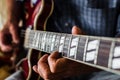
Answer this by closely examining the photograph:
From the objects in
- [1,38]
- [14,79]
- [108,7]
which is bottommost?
[14,79]

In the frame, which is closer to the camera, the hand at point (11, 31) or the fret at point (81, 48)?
the fret at point (81, 48)

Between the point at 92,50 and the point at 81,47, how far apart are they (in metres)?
0.04

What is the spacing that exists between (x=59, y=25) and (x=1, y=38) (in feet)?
0.96

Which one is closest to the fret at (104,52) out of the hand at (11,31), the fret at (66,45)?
the fret at (66,45)

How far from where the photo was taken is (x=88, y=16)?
2.83 feet

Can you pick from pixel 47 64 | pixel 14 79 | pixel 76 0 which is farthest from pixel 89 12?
pixel 14 79

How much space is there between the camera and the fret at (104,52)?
19.3 inches

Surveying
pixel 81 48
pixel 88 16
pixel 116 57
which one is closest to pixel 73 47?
pixel 81 48

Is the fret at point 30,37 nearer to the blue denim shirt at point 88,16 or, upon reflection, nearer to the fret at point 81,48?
the blue denim shirt at point 88,16

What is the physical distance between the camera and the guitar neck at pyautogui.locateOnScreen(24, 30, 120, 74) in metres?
0.48

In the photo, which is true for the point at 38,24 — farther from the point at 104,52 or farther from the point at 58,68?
the point at 104,52

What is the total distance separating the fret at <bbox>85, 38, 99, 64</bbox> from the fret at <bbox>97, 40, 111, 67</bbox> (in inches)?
0.4

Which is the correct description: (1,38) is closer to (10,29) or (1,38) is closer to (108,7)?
(10,29)

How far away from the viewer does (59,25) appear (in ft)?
2.98
